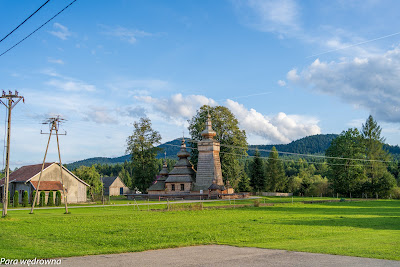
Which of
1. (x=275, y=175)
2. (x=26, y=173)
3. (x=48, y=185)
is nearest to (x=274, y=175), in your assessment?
(x=275, y=175)

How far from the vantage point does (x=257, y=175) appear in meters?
87.9

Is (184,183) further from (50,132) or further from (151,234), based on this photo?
(151,234)

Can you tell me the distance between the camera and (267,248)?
15000 millimetres

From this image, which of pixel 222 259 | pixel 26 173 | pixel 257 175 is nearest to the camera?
pixel 222 259

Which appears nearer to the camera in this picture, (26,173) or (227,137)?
(26,173)

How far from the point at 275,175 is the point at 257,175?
665 cm

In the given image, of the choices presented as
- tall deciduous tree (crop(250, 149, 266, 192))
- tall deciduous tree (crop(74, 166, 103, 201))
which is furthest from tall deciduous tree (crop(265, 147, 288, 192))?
tall deciduous tree (crop(74, 166, 103, 201))

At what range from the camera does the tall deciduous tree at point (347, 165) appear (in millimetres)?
72000

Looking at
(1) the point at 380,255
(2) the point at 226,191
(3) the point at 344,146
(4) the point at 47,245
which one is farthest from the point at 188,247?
(3) the point at 344,146

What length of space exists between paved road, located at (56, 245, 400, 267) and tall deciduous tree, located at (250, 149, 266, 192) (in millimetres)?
73406

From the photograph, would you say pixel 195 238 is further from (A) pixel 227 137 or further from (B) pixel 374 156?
(B) pixel 374 156

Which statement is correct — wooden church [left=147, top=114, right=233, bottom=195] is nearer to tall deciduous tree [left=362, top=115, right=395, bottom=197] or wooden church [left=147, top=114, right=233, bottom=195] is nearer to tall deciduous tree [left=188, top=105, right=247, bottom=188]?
tall deciduous tree [left=188, top=105, right=247, bottom=188]

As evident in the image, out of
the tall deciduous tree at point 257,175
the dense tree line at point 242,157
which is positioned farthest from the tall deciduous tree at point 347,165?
the tall deciduous tree at point 257,175

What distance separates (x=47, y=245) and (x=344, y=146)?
6717 centimetres
